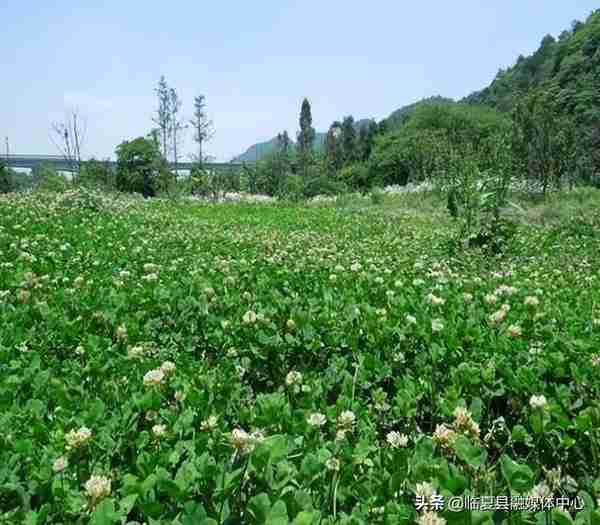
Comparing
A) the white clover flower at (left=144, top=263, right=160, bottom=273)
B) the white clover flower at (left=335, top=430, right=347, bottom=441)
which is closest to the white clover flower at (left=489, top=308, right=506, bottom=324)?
the white clover flower at (left=335, top=430, right=347, bottom=441)

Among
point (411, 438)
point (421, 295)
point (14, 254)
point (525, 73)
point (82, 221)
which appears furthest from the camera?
point (525, 73)

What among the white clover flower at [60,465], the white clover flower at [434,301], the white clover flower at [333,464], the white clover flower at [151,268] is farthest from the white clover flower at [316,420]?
the white clover flower at [151,268]

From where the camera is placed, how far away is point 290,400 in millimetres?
2254

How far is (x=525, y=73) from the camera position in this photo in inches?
4218

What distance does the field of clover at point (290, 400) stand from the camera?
1.41 metres

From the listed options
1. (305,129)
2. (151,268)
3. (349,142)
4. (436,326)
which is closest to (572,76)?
(349,142)

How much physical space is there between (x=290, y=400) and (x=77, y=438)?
950 mm

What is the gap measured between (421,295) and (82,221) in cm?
871

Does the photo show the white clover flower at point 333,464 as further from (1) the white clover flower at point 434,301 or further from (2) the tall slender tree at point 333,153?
(2) the tall slender tree at point 333,153

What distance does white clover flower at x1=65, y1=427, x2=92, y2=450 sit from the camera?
5.27 feet

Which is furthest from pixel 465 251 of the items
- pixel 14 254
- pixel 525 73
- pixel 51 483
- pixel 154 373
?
pixel 525 73

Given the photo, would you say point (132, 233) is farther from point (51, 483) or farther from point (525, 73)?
point (525, 73)

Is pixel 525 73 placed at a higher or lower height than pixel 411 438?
higher

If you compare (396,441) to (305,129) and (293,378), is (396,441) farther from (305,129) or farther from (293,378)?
(305,129)
